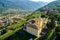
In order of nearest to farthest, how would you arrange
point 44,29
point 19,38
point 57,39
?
point 57,39 < point 19,38 < point 44,29

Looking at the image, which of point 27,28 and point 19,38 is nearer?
point 19,38

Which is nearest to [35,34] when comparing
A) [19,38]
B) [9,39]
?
[19,38]

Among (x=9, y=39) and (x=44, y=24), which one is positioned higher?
(x=44, y=24)

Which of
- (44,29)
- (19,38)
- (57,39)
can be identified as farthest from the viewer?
(44,29)

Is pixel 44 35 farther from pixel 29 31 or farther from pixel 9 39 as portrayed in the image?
pixel 9 39

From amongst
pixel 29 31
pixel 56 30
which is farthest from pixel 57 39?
pixel 29 31

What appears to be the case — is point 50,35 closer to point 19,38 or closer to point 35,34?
point 35,34

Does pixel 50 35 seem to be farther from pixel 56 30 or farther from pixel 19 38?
pixel 19 38

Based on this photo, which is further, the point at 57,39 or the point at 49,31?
the point at 49,31

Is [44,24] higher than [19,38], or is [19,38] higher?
[44,24]
